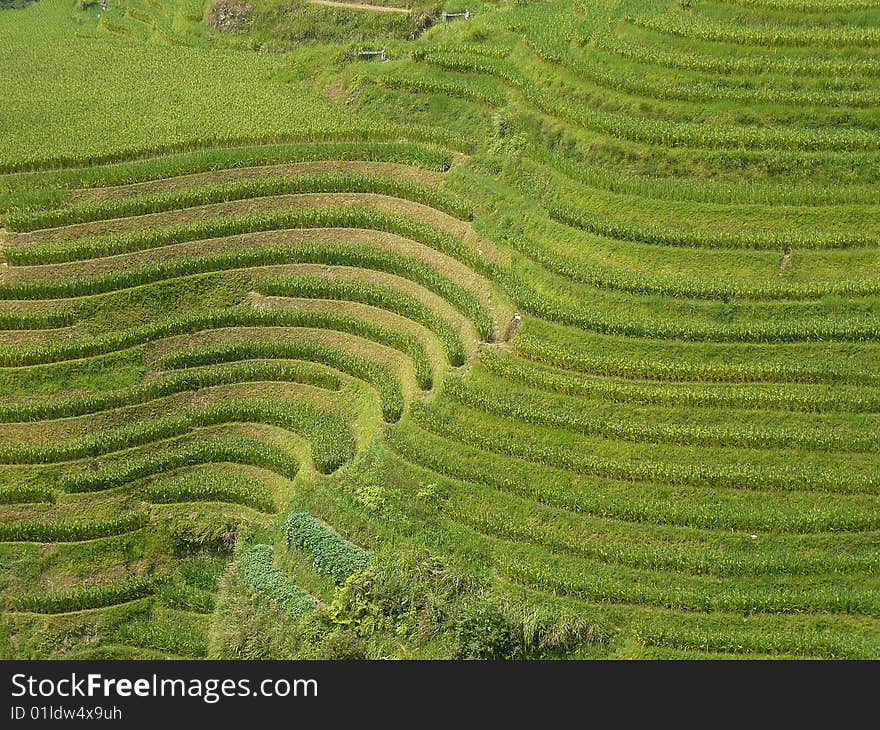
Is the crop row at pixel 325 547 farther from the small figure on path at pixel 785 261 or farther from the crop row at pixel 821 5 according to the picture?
the crop row at pixel 821 5

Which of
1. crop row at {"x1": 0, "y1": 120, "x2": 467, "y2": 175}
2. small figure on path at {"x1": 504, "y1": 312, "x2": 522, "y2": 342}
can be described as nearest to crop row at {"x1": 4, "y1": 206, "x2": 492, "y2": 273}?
crop row at {"x1": 0, "y1": 120, "x2": 467, "y2": 175}

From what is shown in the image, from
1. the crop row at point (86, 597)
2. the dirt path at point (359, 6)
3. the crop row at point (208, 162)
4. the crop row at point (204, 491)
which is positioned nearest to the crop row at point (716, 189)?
the crop row at point (208, 162)

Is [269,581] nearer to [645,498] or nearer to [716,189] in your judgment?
[645,498]

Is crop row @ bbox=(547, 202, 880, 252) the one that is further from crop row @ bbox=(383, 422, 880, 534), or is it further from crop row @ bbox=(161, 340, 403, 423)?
crop row @ bbox=(161, 340, 403, 423)

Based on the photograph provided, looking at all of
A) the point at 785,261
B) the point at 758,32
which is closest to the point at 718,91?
the point at 758,32

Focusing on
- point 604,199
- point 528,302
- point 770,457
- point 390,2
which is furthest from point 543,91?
point 770,457

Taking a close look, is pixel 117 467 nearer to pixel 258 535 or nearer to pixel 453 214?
pixel 258 535
